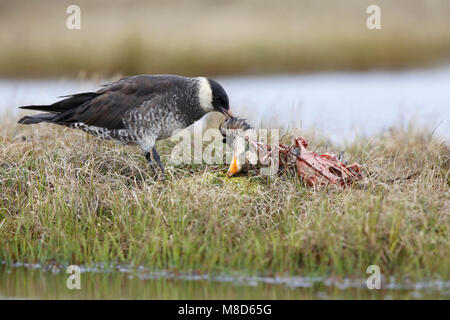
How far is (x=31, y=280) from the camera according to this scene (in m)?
6.12

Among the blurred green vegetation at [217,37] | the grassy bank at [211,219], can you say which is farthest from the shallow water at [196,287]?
the blurred green vegetation at [217,37]

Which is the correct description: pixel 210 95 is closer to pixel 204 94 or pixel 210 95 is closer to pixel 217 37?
pixel 204 94

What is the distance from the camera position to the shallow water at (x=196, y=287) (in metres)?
5.56

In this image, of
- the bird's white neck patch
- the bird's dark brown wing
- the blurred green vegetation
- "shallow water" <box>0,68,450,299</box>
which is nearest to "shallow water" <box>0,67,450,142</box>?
"shallow water" <box>0,68,450,299</box>

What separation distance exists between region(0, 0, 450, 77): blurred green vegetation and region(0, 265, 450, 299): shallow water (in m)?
11.2

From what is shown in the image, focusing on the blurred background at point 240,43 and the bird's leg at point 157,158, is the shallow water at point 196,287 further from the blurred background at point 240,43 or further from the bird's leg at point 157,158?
the blurred background at point 240,43

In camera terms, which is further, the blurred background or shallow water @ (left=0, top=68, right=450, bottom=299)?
the blurred background

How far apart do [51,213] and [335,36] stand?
44.4 ft

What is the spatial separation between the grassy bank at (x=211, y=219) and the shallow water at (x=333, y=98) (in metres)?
1.94

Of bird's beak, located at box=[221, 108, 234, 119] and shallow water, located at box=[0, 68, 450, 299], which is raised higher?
bird's beak, located at box=[221, 108, 234, 119]

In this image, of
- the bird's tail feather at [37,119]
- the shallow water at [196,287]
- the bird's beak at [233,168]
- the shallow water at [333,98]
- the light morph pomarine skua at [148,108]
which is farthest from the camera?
the shallow water at [333,98]

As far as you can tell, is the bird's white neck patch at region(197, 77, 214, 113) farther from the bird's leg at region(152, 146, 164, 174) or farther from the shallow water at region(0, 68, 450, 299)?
the shallow water at region(0, 68, 450, 299)

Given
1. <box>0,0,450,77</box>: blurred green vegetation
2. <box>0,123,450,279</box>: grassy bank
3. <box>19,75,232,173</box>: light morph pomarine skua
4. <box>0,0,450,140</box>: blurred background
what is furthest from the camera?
<box>0,0,450,77</box>: blurred green vegetation

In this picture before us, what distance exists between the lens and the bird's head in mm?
7625
